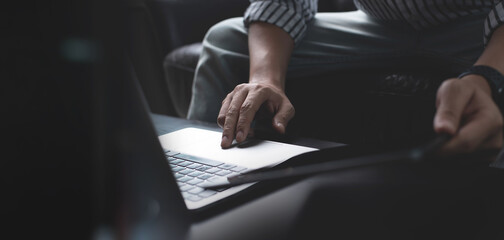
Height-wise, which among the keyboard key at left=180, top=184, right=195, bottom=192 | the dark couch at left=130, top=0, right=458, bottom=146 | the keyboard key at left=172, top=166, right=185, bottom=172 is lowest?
the dark couch at left=130, top=0, right=458, bottom=146

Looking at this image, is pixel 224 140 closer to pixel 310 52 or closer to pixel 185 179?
pixel 185 179

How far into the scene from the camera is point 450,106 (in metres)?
0.21

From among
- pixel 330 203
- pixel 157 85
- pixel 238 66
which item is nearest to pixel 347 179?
pixel 330 203

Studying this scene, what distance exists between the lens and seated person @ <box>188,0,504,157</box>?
40 cm

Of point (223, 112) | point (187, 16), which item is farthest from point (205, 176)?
point (187, 16)

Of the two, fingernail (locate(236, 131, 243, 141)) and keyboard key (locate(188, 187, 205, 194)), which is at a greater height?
keyboard key (locate(188, 187, 205, 194))

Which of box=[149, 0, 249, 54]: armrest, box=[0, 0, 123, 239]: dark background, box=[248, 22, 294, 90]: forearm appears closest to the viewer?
box=[0, 0, 123, 239]: dark background

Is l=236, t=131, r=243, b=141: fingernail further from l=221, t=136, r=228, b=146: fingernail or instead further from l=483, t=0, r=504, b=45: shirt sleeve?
l=483, t=0, r=504, b=45: shirt sleeve

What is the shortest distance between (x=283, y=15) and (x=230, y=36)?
9 cm

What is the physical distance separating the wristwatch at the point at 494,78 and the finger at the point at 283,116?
17 cm

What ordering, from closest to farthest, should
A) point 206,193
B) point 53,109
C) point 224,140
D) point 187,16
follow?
1. point 53,109
2. point 206,193
3. point 224,140
4. point 187,16

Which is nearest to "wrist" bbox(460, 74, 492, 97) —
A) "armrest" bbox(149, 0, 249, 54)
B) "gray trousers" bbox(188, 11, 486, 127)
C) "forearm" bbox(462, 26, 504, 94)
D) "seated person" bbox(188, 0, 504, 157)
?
"forearm" bbox(462, 26, 504, 94)

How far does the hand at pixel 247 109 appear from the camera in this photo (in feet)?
1.20

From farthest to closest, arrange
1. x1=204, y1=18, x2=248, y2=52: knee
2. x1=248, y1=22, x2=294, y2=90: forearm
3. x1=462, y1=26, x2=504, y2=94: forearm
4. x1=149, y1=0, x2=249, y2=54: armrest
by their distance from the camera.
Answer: x1=149, y1=0, x2=249, y2=54: armrest → x1=204, y1=18, x2=248, y2=52: knee → x1=248, y1=22, x2=294, y2=90: forearm → x1=462, y1=26, x2=504, y2=94: forearm
